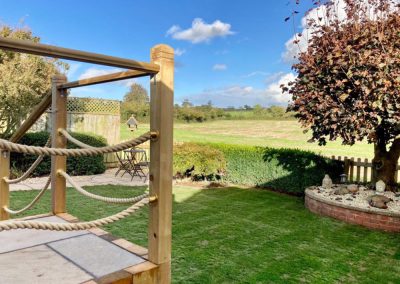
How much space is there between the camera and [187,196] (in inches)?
262

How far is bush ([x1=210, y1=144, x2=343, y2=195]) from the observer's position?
6887 mm

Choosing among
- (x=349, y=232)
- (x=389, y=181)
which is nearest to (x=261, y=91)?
(x=389, y=181)

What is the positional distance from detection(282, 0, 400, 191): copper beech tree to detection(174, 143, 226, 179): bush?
2.98m

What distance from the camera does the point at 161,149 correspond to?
1649 mm

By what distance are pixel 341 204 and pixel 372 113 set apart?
1479 mm

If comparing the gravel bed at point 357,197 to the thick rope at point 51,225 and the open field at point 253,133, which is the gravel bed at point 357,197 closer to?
the thick rope at point 51,225

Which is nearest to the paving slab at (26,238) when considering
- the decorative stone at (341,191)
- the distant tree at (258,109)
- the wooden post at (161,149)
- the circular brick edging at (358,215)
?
the wooden post at (161,149)

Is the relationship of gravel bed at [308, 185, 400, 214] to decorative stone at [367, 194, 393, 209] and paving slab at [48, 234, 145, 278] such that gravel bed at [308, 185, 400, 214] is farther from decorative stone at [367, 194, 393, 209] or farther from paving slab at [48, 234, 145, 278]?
paving slab at [48, 234, 145, 278]

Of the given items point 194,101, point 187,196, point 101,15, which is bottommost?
point 187,196

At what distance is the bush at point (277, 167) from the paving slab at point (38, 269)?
19.4 ft

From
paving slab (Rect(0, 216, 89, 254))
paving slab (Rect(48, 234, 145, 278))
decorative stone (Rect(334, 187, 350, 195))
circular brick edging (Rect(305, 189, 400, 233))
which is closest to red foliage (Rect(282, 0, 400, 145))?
decorative stone (Rect(334, 187, 350, 195))

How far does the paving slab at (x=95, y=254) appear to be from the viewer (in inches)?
70.0

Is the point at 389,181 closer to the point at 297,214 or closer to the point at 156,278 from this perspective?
the point at 297,214

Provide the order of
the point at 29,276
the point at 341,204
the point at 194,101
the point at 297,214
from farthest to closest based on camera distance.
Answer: the point at 194,101 < the point at 297,214 < the point at 341,204 < the point at 29,276
